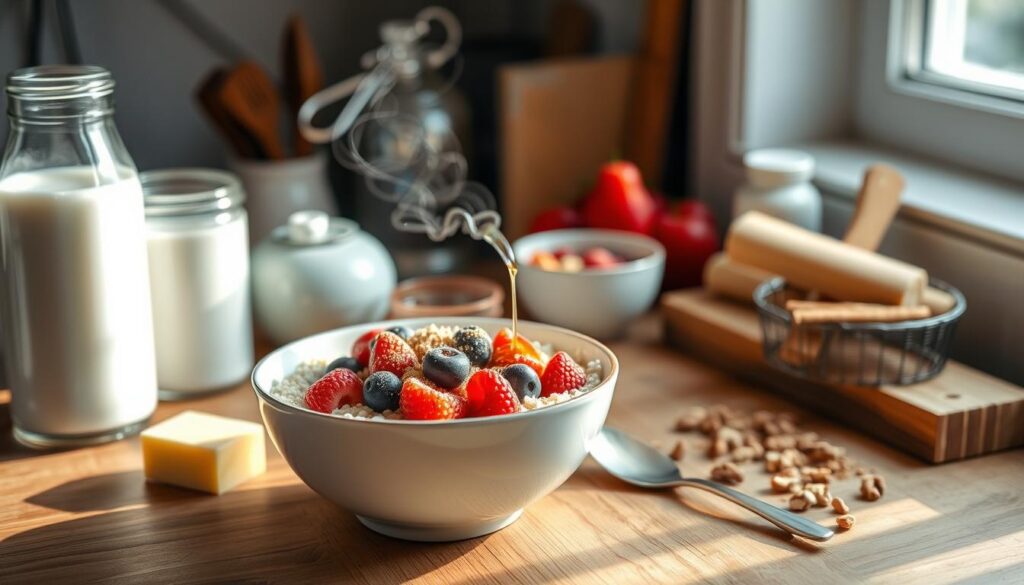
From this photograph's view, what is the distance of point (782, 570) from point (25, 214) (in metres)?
0.74

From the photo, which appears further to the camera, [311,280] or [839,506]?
[311,280]

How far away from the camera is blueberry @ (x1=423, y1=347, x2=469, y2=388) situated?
0.93 metres

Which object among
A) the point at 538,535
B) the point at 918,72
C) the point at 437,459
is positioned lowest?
the point at 538,535

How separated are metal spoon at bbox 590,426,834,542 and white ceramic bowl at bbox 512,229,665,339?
274mm

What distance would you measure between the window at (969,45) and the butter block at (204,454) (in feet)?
3.13

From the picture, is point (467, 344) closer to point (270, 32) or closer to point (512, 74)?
point (512, 74)

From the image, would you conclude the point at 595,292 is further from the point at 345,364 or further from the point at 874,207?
the point at 345,364

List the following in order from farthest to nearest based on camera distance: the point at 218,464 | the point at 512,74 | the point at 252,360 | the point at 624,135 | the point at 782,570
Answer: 1. the point at 624,135
2. the point at 512,74
3. the point at 252,360
4. the point at 218,464
5. the point at 782,570

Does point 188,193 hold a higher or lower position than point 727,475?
higher

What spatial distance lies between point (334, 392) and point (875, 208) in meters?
0.69

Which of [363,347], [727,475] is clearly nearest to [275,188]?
[363,347]

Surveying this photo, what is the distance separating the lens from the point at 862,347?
45.0 inches

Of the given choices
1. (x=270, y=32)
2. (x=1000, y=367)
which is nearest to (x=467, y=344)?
(x=1000, y=367)

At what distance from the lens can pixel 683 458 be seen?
1.11 meters
